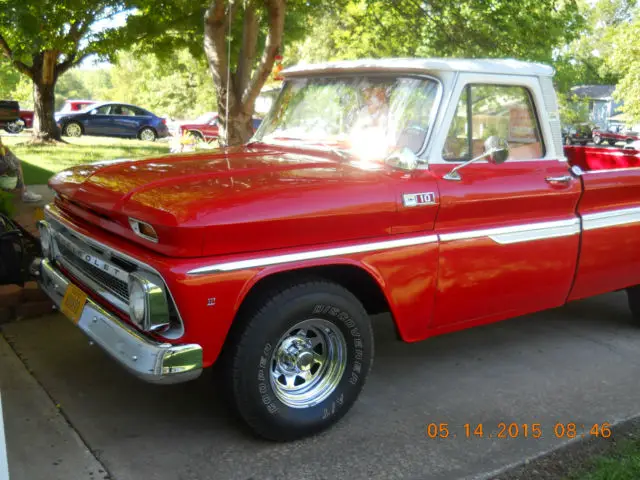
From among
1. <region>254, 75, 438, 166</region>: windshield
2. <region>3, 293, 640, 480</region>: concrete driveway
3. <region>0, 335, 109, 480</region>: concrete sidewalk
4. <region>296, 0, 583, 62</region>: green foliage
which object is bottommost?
<region>3, 293, 640, 480</region>: concrete driveway

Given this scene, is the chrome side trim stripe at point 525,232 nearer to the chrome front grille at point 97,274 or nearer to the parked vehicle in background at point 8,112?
the chrome front grille at point 97,274

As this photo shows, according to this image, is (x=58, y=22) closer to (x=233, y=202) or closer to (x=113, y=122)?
(x=233, y=202)

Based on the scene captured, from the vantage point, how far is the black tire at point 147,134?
989 inches

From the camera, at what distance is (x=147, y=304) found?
2820 millimetres

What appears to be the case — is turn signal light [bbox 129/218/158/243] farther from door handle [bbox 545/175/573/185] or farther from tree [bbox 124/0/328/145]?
tree [bbox 124/0/328/145]

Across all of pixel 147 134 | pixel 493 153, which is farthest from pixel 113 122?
pixel 493 153

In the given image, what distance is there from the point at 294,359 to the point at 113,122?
909 inches

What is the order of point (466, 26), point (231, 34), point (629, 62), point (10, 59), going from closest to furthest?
1. point (231, 34)
2. point (466, 26)
3. point (10, 59)
4. point (629, 62)

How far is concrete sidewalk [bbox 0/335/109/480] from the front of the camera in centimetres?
300

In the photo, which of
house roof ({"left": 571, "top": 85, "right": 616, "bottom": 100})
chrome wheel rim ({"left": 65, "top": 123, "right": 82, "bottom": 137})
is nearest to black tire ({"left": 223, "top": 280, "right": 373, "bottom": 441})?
chrome wheel rim ({"left": 65, "top": 123, "right": 82, "bottom": 137})

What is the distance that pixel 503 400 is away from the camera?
12.9 feet

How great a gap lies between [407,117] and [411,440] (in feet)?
5.65

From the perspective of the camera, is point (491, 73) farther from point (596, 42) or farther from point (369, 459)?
point (596, 42)

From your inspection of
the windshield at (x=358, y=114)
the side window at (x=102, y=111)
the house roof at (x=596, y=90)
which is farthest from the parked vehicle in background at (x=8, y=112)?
the house roof at (x=596, y=90)
